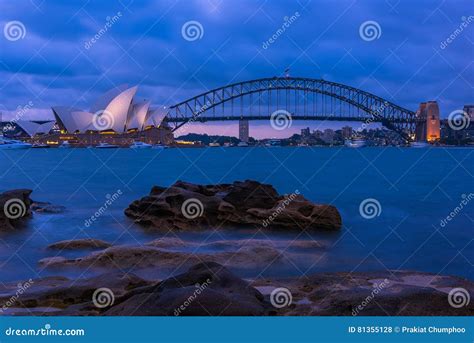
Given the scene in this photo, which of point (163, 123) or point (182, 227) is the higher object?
point (163, 123)

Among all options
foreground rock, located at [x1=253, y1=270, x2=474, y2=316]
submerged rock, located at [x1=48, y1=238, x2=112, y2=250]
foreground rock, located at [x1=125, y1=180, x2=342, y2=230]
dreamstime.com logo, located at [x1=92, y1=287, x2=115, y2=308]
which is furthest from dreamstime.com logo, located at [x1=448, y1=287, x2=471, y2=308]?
submerged rock, located at [x1=48, y1=238, x2=112, y2=250]

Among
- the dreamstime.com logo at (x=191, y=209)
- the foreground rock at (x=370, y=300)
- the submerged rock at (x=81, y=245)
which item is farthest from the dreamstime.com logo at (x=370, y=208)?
the foreground rock at (x=370, y=300)

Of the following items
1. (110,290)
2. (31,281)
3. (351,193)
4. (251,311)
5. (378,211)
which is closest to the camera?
(251,311)

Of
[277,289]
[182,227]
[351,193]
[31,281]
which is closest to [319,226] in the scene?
[182,227]

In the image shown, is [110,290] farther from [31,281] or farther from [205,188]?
[205,188]

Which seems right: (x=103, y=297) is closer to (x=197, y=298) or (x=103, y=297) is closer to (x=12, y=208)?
(x=197, y=298)

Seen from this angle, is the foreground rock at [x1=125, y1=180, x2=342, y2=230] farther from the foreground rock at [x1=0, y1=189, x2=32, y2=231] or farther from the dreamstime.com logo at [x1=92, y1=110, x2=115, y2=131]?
the dreamstime.com logo at [x1=92, y1=110, x2=115, y2=131]
